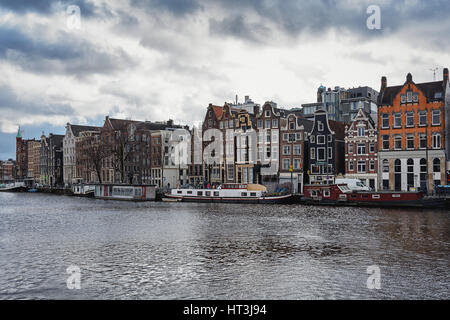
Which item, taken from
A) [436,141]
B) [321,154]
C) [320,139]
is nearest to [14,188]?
[321,154]

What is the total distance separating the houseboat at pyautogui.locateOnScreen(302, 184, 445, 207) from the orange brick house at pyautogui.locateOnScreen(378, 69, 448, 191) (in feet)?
41.7

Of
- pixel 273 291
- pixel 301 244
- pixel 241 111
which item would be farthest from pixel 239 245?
pixel 241 111

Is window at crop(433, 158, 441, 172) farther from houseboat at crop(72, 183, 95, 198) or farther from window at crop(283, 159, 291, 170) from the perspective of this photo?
houseboat at crop(72, 183, 95, 198)

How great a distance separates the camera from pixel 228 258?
28.1m

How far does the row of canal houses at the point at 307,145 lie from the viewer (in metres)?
76.7

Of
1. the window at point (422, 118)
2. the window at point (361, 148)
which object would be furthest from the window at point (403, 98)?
the window at point (361, 148)

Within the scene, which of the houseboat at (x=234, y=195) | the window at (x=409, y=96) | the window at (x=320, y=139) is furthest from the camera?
the window at (x=320, y=139)

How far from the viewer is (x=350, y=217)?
51.8m

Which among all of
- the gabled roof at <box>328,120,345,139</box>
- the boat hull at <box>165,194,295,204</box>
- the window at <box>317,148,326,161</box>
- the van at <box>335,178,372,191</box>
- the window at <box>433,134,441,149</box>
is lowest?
the boat hull at <box>165,194,295,204</box>

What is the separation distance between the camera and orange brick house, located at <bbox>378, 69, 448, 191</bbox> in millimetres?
75000

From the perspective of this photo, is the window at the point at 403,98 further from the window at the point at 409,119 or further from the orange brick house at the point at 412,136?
the window at the point at 409,119

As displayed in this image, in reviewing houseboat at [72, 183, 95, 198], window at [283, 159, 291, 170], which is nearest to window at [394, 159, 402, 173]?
window at [283, 159, 291, 170]

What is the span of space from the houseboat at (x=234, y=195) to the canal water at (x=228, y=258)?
83.9 ft
